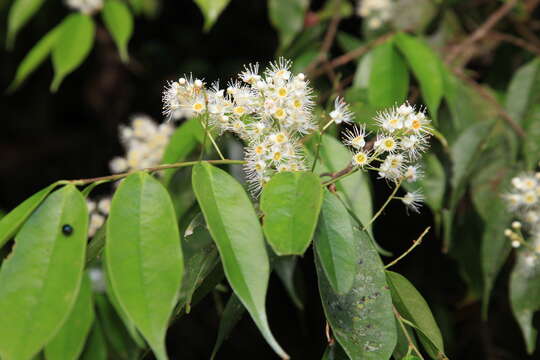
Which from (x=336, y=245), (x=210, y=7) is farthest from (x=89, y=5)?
(x=336, y=245)

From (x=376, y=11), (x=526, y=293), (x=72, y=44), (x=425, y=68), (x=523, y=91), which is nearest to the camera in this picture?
(x=526, y=293)

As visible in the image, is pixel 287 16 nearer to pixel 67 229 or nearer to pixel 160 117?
pixel 67 229

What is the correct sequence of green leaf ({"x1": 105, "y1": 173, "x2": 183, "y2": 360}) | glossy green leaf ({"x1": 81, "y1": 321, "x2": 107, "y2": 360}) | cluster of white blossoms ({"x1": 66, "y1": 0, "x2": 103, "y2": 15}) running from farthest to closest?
1. cluster of white blossoms ({"x1": 66, "y1": 0, "x2": 103, "y2": 15})
2. glossy green leaf ({"x1": 81, "y1": 321, "x2": 107, "y2": 360})
3. green leaf ({"x1": 105, "y1": 173, "x2": 183, "y2": 360})

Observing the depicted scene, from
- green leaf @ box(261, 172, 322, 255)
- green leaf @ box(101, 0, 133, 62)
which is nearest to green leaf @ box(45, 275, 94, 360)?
green leaf @ box(261, 172, 322, 255)

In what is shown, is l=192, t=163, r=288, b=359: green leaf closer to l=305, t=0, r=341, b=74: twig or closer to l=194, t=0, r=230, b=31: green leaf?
l=194, t=0, r=230, b=31: green leaf

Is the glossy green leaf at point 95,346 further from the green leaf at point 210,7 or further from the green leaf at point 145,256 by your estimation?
the green leaf at point 210,7

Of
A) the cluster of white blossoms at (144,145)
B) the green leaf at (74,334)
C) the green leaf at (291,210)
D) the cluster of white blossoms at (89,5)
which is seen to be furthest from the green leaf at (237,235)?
the cluster of white blossoms at (89,5)
